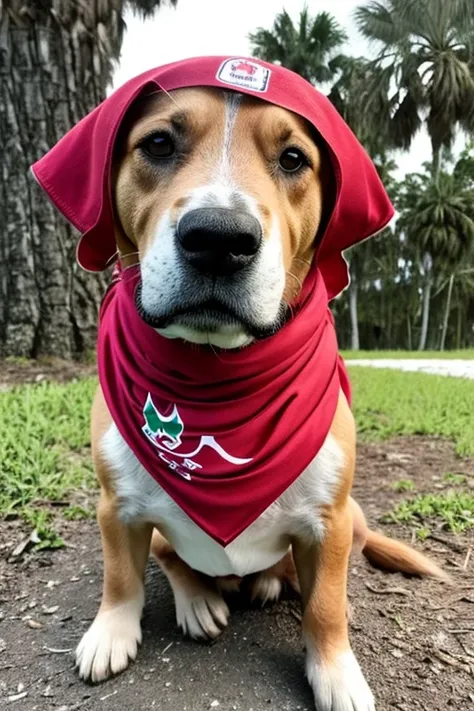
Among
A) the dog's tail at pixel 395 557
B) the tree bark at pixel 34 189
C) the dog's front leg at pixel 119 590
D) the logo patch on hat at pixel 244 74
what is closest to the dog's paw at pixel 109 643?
the dog's front leg at pixel 119 590

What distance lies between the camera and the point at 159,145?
200 centimetres

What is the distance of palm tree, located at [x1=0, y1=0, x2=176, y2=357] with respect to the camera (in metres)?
5.65

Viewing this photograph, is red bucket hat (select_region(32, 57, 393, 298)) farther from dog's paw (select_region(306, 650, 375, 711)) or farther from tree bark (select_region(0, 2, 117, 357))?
tree bark (select_region(0, 2, 117, 357))

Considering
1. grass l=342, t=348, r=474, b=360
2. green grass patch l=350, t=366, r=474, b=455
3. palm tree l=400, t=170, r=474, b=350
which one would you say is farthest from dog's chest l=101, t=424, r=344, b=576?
palm tree l=400, t=170, r=474, b=350

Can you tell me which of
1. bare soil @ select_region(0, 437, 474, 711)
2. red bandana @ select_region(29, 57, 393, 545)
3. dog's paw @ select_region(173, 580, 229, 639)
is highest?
red bandana @ select_region(29, 57, 393, 545)

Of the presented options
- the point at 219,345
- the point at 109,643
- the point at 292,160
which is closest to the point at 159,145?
the point at 292,160

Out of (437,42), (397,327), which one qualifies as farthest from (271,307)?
(397,327)

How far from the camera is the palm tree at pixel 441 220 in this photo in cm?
3397

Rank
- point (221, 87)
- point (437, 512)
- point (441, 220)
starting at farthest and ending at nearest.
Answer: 1. point (441, 220)
2. point (437, 512)
3. point (221, 87)

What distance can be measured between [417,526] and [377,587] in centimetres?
78

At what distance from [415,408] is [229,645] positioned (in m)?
4.26

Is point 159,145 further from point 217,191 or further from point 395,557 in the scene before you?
point 395,557

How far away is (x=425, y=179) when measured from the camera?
37.3m

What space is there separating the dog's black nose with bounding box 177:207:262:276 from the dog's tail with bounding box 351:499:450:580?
1421 millimetres
